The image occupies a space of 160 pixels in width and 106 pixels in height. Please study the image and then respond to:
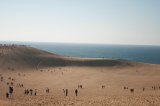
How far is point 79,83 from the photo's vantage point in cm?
4219

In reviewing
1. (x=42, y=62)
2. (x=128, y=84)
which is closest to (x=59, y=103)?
(x=128, y=84)

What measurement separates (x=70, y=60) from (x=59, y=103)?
46816 millimetres

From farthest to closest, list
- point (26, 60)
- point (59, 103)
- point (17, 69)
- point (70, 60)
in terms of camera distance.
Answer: point (70, 60), point (26, 60), point (17, 69), point (59, 103)

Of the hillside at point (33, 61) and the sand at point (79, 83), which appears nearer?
the sand at point (79, 83)

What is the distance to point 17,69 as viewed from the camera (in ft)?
182

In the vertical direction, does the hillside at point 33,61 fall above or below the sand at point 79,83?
above

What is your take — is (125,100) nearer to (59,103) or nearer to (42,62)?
(59,103)

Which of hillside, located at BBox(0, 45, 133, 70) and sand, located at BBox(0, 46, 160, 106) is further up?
hillside, located at BBox(0, 45, 133, 70)

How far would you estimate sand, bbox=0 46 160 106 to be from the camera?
24.6 meters

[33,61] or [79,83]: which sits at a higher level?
[33,61]

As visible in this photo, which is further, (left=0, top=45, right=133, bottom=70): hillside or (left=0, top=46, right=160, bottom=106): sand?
(left=0, top=45, right=133, bottom=70): hillside

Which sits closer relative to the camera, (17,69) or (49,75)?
(49,75)

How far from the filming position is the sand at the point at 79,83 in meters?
24.6

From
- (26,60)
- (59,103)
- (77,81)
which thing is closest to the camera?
(59,103)
